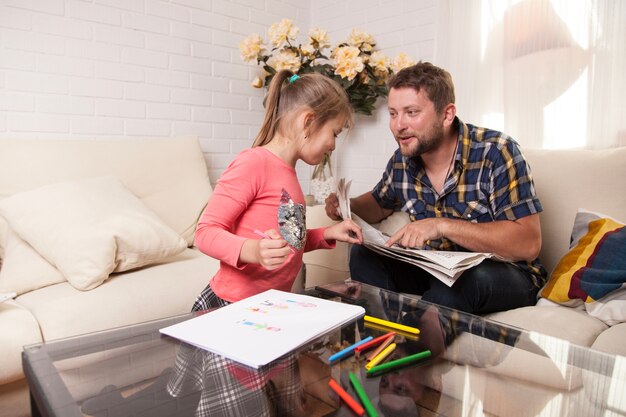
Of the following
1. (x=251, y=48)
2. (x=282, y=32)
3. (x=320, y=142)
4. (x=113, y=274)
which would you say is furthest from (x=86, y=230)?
(x=282, y=32)

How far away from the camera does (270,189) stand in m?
1.26

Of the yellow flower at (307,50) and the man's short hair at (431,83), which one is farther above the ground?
the yellow flower at (307,50)

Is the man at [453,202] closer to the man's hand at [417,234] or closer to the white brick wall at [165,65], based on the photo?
the man's hand at [417,234]

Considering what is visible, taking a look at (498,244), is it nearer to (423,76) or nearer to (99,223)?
(423,76)

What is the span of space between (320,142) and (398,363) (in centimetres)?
68

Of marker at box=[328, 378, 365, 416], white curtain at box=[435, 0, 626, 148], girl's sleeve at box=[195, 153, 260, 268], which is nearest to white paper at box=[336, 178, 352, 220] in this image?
girl's sleeve at box=[195, 153, 260, 268]


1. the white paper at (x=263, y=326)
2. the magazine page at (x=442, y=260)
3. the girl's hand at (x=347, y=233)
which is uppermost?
the girl's hand at (x=347, y=233)

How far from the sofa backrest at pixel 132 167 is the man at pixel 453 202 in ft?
2.47

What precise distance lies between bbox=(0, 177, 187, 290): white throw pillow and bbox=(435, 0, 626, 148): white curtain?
1.47 m

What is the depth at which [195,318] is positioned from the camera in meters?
0.94

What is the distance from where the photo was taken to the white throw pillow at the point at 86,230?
1507 mm

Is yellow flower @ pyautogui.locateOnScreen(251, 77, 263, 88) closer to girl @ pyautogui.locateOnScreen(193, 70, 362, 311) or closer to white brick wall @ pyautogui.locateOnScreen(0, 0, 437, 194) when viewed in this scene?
white brick wall @ pyautogui.locateOnScreen(0, 0, 437, 194)

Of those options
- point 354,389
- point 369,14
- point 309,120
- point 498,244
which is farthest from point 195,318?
point 369,14

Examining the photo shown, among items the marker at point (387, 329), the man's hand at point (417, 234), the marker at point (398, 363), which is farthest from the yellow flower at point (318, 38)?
the marker at point (398, 363)
